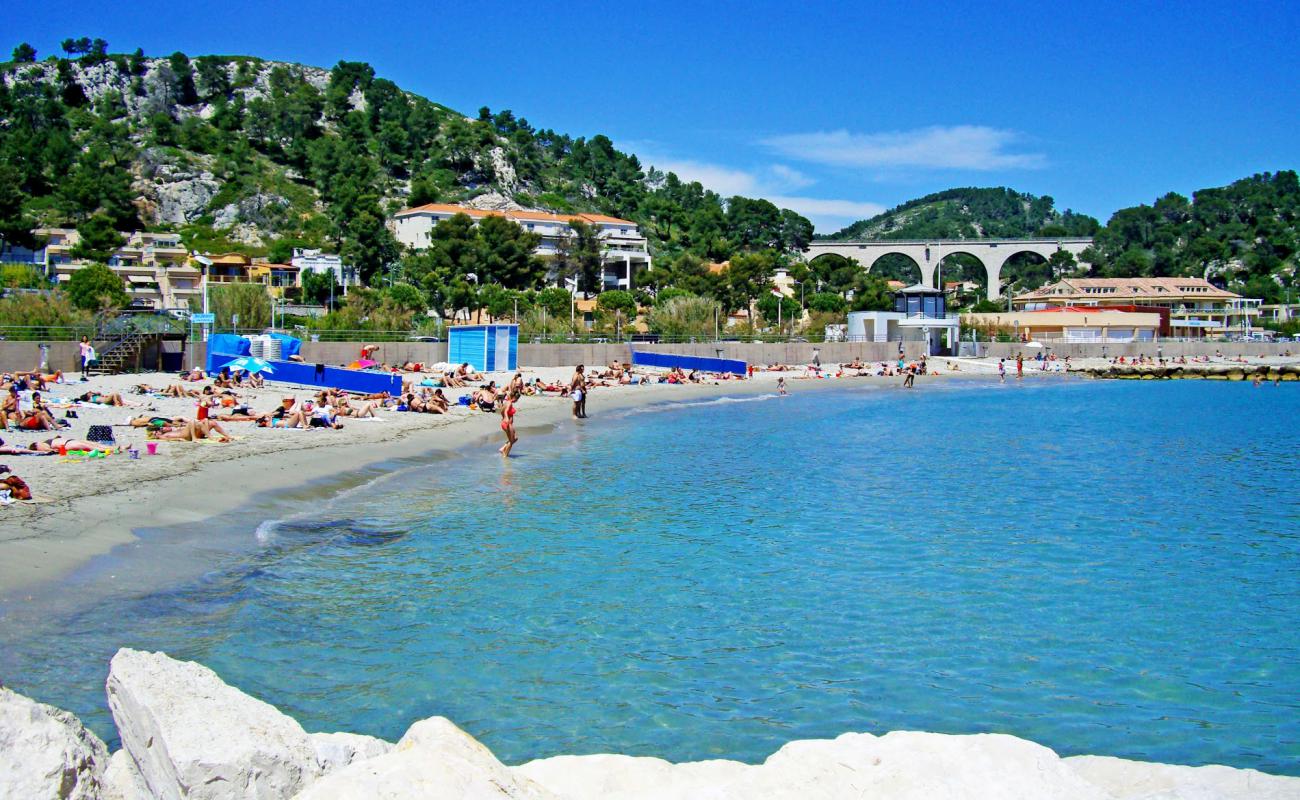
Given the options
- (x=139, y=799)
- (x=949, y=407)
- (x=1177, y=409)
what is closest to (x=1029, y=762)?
(x=139, y=799)

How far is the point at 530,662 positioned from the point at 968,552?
7.13 meters

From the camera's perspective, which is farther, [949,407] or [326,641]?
[949,407]

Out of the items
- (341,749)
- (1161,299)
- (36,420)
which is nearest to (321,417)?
(36,420)

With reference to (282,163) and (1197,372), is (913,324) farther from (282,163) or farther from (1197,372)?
(282,163)

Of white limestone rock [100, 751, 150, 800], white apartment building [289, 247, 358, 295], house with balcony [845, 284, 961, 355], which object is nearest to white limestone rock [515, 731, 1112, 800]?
white limestone rock [100, 751, 150, 800]

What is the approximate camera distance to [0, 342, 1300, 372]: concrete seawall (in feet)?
98.7

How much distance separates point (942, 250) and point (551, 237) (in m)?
58.4

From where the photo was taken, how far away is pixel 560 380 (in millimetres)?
41500

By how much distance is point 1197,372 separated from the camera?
64188 millimetres

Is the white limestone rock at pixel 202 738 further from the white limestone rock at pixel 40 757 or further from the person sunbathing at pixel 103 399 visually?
the person sunbathing at pixel 103 399

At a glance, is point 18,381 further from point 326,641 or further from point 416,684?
point 416,684

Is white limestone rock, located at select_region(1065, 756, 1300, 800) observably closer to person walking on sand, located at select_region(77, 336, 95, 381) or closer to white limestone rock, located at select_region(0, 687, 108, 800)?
white limestone rock, located at select_region(0, 687, 108, 800)

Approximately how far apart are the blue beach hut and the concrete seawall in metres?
1.84

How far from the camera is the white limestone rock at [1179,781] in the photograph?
508 centimetres
